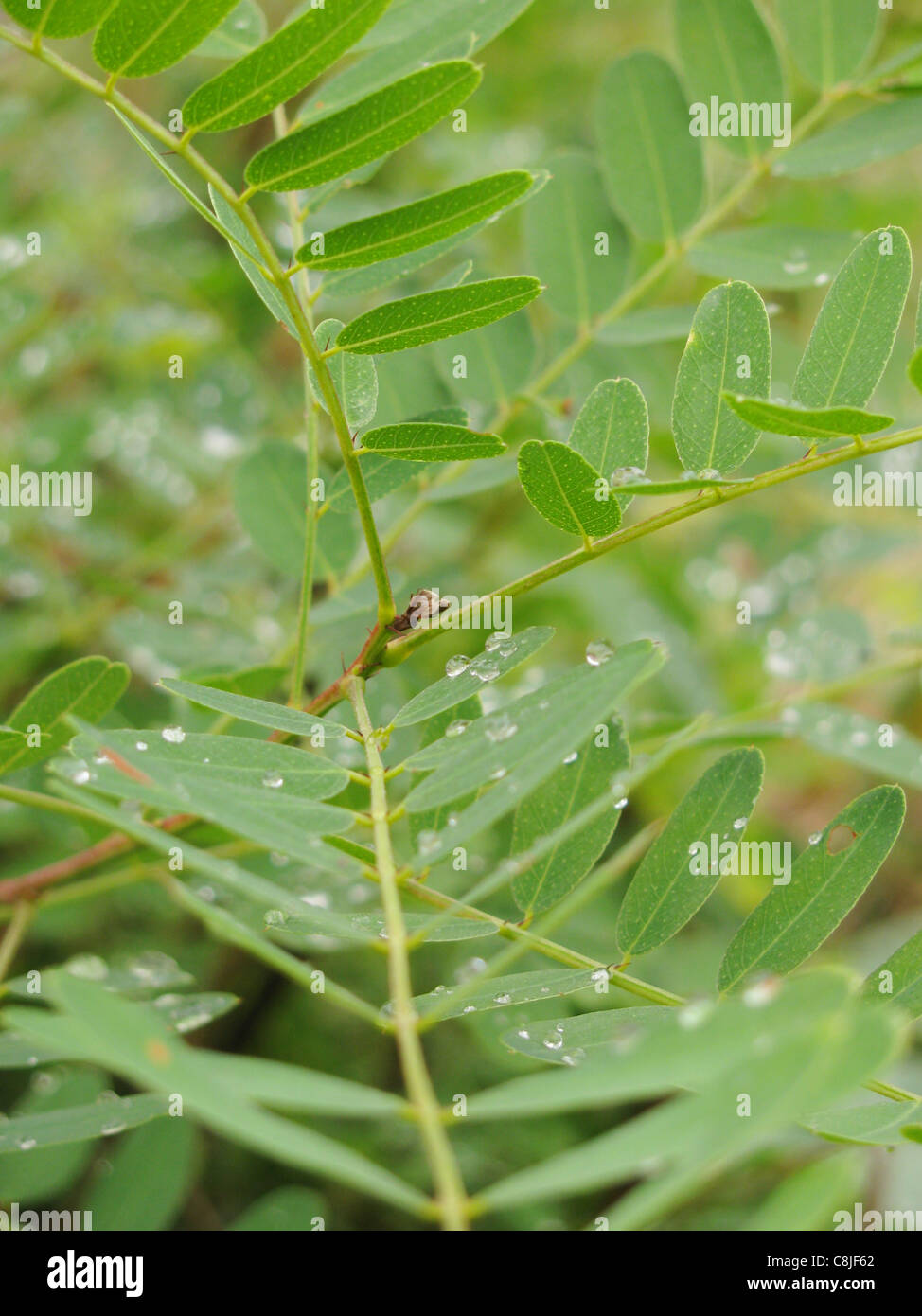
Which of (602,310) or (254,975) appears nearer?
(602,310)

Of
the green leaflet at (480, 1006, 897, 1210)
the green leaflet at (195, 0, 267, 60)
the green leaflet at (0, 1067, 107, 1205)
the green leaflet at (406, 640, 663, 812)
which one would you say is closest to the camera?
the green leaflet at (480, 1006, 897, 1210)

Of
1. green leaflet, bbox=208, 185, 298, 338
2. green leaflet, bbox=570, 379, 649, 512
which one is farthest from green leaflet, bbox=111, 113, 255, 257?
green leaflet, bbox=570, 379, 649, 512

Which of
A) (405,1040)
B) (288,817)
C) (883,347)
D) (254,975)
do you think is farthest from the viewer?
(254,975)

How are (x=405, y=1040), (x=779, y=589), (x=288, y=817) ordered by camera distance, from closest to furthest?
(x=405, y=1040)
(x=288, y=817)
(x=779, y=589)

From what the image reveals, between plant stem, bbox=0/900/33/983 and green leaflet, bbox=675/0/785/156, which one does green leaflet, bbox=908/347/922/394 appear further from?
plant stem, bbox=0/900/33/983

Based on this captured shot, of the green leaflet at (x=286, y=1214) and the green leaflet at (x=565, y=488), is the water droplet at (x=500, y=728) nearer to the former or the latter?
the green leaflet at (x=565, y=488)

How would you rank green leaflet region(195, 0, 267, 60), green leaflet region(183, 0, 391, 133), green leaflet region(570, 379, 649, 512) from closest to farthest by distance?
green leaflet region(183, 0, 391, 133) < green leaflet region(570, 379, 649, 512) < green leaflet region(195, 0, 267, 60)
